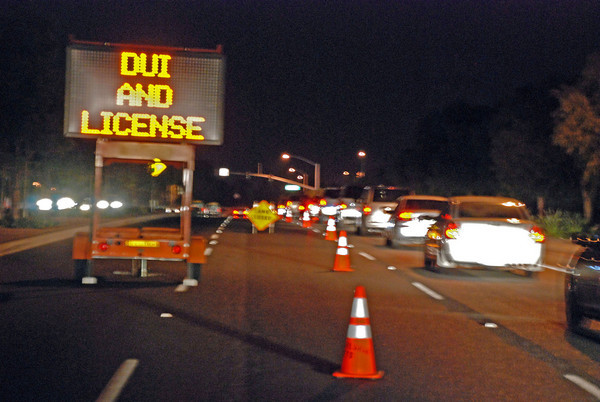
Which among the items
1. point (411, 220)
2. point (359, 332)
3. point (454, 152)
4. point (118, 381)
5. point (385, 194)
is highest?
point (454, 152)

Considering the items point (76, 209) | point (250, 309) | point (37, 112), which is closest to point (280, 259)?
point (250, 309)

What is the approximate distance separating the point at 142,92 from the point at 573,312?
7.41 metres

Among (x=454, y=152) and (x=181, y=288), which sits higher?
(x=454, y=152)

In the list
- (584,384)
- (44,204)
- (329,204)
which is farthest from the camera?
(44,204)

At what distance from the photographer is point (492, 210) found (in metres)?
17.0

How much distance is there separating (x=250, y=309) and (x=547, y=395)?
5230 millimetres

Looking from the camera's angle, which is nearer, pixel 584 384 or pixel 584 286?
pixel 584 384

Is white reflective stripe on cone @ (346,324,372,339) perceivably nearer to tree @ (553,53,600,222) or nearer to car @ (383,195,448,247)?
car @ (383,195,448,247)

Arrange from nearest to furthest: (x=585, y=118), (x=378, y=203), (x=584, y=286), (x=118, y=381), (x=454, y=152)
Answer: (x=118, y=381) → (x=584, y=286) → (x=378, y=203) → (x=585, y=118) → (x=454, y=152)

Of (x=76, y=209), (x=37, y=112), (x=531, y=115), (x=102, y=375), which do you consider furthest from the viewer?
(x=76, y=209)

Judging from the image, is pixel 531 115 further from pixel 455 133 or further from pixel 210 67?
pixel 210 67

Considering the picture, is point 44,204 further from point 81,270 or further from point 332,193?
point 81,270

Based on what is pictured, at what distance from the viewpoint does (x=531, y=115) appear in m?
44.0

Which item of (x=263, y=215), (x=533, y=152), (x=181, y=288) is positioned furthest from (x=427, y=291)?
(x=533, y=152)
